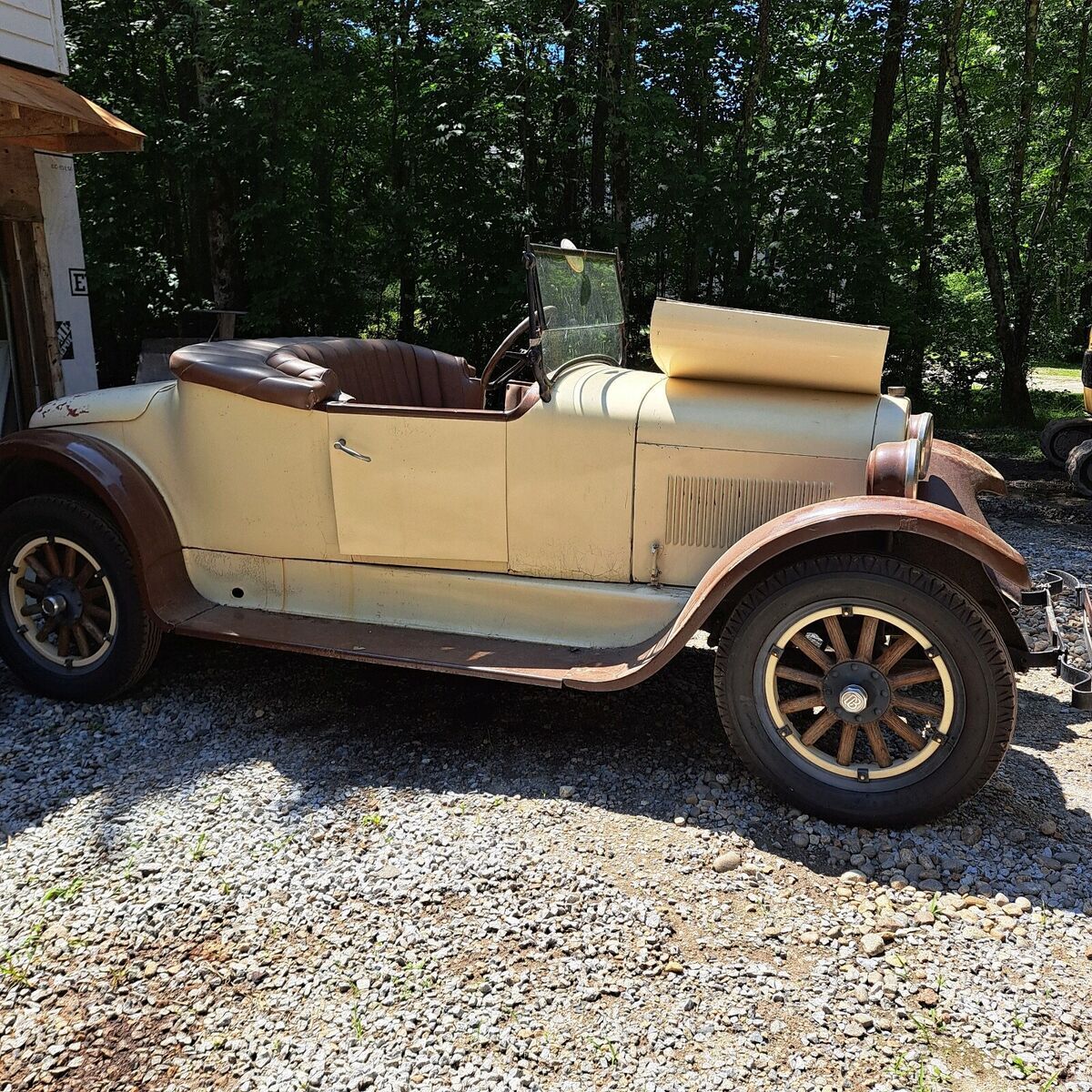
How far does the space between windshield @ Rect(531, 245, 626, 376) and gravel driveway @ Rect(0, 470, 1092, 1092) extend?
5.09ft

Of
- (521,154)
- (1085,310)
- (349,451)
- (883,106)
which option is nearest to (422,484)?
(349,451)

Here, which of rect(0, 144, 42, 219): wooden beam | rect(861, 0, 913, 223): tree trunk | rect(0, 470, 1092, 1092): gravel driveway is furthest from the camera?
rect(861, 0, 913, 223): tree trunk

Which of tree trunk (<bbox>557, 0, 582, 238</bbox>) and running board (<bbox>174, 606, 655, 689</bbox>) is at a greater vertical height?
tree trunk (<bbox>557, 0, 582, 238</bbox>)

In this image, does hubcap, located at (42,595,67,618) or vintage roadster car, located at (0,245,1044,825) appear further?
hubcap, located at (42,595,67,618)

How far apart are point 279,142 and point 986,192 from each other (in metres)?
8.76

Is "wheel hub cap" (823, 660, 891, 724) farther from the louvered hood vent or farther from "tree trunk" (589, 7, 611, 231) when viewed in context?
"tree trunk" (589, 7, 611, 231)

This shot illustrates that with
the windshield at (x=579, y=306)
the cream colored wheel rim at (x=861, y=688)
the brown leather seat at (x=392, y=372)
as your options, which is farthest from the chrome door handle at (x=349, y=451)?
the cream colored wheel rim at (x=861, y=688)

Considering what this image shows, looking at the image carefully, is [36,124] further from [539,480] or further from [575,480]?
[575,480]

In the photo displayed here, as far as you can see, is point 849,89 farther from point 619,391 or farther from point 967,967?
point 967,967

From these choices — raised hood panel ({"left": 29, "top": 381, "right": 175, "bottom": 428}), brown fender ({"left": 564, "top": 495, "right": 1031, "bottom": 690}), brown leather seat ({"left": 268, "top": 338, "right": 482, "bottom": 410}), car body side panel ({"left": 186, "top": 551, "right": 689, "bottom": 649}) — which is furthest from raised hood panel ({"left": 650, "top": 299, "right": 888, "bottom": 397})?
raised hood panel ({"left": 29, "top": 381, "right": 175, "bottom": 428})

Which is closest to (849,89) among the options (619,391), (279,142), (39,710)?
(279,142)

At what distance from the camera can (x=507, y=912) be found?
2.78m

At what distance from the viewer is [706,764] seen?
142 inches

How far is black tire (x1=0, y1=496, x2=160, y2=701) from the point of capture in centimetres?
403
